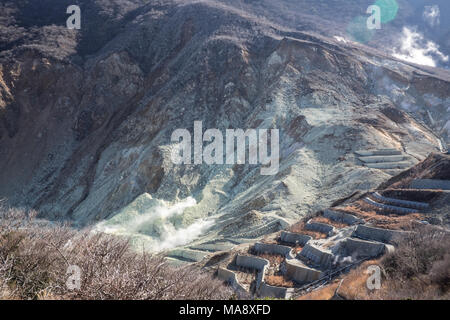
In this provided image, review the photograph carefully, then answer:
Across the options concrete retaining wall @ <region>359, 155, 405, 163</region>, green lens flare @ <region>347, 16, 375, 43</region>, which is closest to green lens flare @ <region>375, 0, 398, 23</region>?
green lens flare @ <region>347, 16, 375, 43</region>

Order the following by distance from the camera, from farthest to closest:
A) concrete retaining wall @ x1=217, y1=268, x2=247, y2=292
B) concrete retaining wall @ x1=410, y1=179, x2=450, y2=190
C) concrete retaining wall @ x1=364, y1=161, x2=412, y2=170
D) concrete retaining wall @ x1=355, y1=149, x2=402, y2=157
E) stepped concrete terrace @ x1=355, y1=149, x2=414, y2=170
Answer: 1. concrete retaining wall @ x1=355, y1=149, x2=402, y2=157
2. stepped concrete terrace @ x1=355, y1=149, x2=414, y2=170
3. concrete retaining wall @ x1=364, y1=161, x2=412, y2=170
4. concrete retaining wall @ x1=410, y1=179, x2=450, y2=190
5. concrete retaining wall @ x1=217, y1=268, x2=247, y2=292

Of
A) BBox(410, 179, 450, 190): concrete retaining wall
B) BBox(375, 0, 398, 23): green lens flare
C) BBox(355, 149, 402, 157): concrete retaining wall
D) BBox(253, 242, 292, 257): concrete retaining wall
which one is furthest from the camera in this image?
BBox(375, 0, 398, 23): green lens flare

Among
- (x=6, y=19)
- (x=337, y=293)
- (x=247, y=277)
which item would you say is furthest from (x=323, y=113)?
(x=6, y=19)

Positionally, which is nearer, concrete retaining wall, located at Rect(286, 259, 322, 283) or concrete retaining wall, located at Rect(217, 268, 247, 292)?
concrete retaining wall, located at Rect(286, 259, 322, 283)

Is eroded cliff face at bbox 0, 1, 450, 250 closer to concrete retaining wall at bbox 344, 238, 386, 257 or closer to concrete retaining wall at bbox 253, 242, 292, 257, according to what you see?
concrete retaining wall at bbox 253, 242, 292, 257

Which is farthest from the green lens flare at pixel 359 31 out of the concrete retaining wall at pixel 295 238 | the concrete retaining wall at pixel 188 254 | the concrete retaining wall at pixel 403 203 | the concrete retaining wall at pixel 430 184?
the concrete retaining wall at pixel 295 238

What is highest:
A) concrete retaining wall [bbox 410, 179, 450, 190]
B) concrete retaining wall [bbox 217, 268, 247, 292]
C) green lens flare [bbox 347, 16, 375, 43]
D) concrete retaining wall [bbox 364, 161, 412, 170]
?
green lens flare [bbox 347, 16, 375, 43]

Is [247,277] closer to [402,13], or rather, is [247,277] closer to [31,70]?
[31,70]

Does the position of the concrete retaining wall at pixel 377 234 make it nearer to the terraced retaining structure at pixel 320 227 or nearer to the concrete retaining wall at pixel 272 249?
the terraced retaining structure at pixel 320 227
